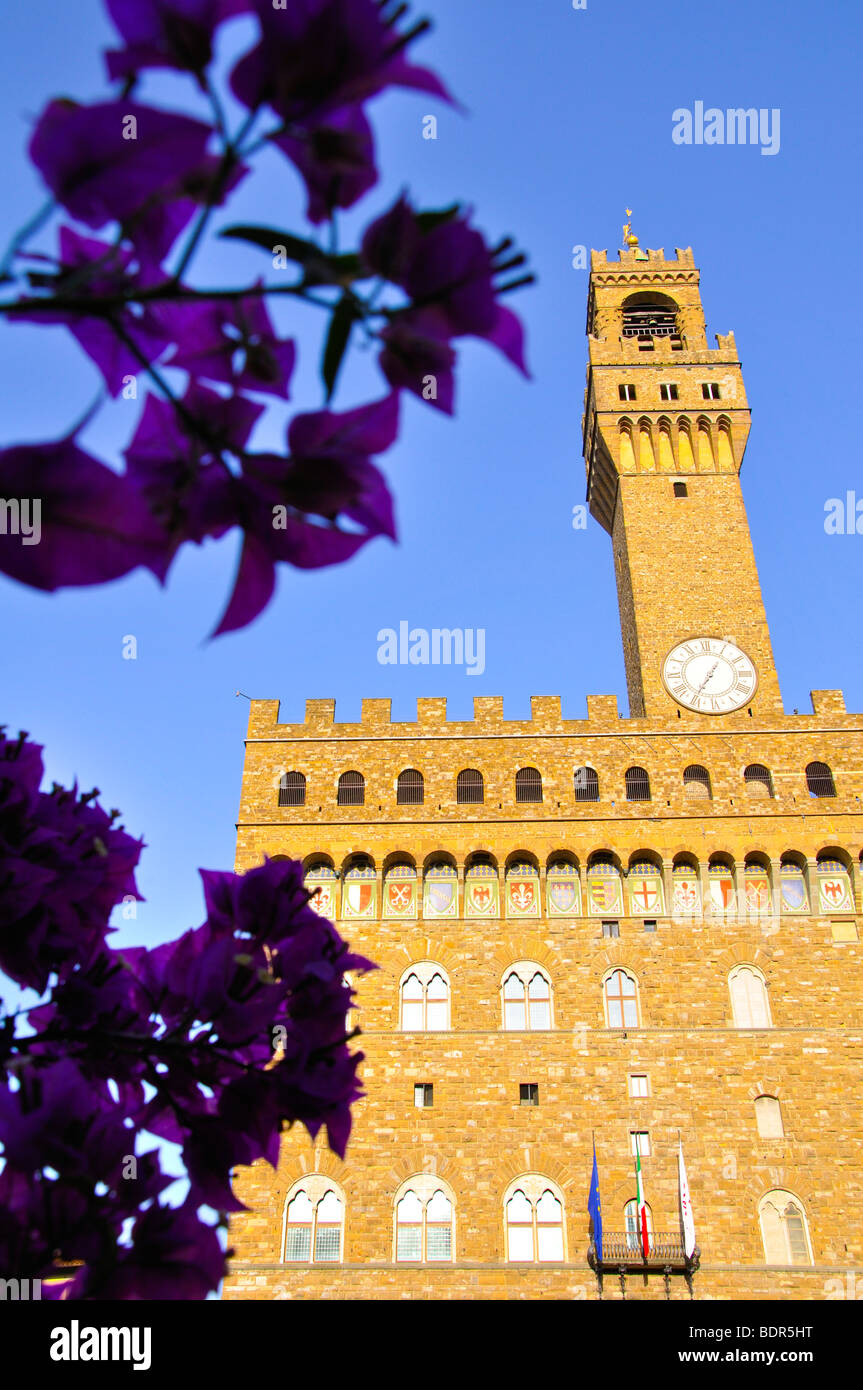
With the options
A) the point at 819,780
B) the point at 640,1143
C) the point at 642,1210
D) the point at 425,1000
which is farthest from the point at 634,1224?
the point at 819,780

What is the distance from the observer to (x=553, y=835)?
22422 mm

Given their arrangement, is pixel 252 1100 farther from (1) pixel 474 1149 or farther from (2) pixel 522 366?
(1) pixel 474 1149

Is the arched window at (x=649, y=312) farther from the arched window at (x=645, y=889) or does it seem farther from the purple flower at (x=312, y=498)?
the purple flower at (x=312, y=498)

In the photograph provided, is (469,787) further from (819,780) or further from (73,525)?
(73,525)

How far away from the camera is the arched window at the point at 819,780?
22781mm

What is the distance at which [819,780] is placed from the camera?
75.2ft

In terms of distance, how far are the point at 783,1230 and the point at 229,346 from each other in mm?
20477

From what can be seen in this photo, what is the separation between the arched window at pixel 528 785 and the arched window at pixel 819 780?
568 cm

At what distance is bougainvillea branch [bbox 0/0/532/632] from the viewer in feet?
3.73

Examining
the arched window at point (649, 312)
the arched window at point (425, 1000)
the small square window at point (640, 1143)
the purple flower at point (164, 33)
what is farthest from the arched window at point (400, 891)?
the purple flower at point (164, 33)

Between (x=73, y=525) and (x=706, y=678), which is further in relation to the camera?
(x=706, y=678)

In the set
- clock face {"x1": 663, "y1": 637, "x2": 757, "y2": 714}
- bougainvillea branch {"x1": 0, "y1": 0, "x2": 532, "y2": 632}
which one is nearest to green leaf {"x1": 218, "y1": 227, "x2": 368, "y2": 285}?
bougainvillea branch {"x1": 0, "y1": 0, "x2": 532, "y2": 632}
